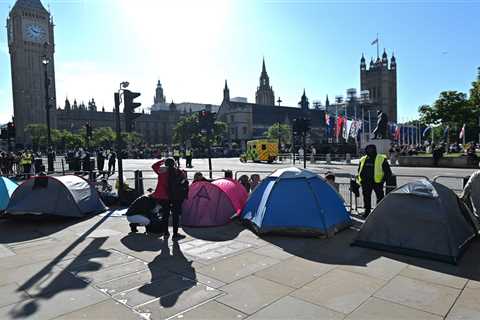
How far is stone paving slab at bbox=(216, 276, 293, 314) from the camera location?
4227 mm

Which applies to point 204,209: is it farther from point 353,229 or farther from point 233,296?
point 233,296

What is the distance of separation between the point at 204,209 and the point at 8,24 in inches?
5351

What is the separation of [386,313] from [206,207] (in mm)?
5019

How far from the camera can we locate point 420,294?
446 cm

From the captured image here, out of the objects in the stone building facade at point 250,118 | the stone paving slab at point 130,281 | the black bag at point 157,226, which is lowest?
the stone paving slab at point 130,281

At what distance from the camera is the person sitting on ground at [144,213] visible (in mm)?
7672

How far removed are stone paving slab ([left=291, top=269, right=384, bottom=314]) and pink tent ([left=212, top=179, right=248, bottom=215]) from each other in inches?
157

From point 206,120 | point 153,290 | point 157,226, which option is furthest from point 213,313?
point 206,120

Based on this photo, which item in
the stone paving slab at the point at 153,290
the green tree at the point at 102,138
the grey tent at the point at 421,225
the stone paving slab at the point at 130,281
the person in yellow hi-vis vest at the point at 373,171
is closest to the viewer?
the stone paving slab at the point at 153,290

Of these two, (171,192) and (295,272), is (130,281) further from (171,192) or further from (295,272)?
(171,192)

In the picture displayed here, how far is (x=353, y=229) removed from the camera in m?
7.71

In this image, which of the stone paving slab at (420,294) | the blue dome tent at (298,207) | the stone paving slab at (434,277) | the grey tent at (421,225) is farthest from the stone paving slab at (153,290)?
the grey tent at (421,225)

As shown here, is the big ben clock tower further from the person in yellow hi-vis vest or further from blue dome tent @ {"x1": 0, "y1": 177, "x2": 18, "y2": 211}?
the person in yellow hi-vis vest

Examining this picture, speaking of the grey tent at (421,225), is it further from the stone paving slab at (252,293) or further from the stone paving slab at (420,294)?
the stone paving slab at (252,293)
